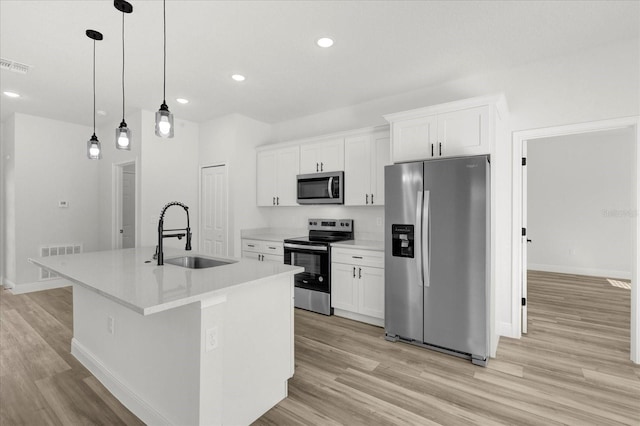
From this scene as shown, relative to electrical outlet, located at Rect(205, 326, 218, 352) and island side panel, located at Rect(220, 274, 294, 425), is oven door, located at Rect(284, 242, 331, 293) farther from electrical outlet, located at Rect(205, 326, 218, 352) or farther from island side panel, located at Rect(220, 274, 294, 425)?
electrical outlet, located at Rect(205, 326, 218, 352)

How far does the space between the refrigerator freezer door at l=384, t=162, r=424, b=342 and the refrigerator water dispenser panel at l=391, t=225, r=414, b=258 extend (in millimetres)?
30

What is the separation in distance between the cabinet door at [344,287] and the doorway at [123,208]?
12.3ft

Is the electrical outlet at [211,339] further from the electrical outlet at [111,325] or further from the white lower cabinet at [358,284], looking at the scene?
the white lower cabinet at [358,284]

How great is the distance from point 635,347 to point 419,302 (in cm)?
180

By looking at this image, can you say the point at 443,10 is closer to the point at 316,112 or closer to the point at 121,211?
the point at 316,112

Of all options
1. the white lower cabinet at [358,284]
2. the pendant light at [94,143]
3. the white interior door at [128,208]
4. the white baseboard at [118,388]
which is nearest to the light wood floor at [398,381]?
the white baseboard at [118,388]

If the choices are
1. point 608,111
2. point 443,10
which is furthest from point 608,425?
point 443,10

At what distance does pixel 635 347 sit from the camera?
269 centimetres

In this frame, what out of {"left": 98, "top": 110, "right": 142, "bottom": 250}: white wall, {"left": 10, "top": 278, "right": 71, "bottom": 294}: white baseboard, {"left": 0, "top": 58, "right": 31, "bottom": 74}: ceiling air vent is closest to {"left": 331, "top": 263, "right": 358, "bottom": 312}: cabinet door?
{"left": 98, "top": 110, "right": 142, "bottom": 250}: white wall

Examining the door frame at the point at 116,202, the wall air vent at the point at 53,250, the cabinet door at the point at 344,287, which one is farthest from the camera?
the door frame at the point at 116,202

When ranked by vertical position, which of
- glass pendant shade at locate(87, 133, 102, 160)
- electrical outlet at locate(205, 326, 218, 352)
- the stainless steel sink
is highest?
glass pendant shade at locate(87, 133, 102, 160)

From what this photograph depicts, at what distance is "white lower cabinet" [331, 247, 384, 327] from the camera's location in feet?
11.6

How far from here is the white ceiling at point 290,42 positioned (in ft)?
7.61

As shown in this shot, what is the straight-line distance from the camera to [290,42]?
2.77m
